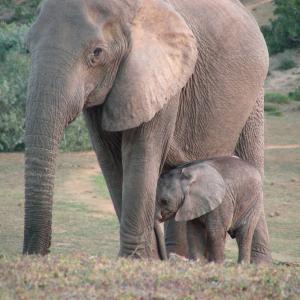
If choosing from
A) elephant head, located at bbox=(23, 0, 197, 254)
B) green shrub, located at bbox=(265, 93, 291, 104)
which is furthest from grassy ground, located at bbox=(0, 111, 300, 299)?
green shrub, located at bbox=(265, 93, 291, 104)

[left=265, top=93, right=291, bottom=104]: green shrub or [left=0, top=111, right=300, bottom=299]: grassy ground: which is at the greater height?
[left=0, top=111, right=300, bottom=299]: grassy ground

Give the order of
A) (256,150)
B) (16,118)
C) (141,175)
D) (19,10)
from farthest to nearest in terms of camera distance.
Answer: (19,10)
(16,118)
(256,150)
(141,175)

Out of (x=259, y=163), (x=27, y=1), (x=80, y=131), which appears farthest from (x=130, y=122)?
(x=27, y=1)

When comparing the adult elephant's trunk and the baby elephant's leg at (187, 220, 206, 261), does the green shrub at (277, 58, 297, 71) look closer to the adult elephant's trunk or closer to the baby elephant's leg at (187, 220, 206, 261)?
the baby elephant's leg at (187, 220, 206, 261)

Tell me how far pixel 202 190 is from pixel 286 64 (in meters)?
23.6

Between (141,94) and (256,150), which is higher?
(141,94)

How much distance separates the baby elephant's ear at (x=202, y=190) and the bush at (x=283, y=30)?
22525 millimetres

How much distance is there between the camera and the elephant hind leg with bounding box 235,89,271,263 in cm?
1005

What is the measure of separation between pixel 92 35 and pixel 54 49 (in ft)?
1.02

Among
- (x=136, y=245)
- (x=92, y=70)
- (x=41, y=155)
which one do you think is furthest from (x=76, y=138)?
(x=41, y=155)

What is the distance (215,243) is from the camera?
935 centimetres

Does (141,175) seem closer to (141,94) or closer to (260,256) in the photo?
(141,94)

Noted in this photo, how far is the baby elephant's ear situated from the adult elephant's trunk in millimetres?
1855

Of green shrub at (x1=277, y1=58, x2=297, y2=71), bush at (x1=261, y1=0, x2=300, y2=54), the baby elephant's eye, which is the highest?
the baby elephant's eye
